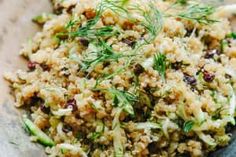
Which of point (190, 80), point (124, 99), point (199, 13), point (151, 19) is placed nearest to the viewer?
point (124, 99)

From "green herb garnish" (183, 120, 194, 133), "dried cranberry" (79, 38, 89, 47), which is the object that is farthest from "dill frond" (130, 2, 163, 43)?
"green herb garnish" (183, 120, 194, 133)

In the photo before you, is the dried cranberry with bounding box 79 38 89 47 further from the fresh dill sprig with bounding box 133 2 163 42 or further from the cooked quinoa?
the fresh dill sprig with bounding box 133 2 163 42

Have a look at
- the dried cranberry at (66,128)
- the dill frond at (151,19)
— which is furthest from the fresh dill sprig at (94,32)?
the dried cranberry at (66,128)

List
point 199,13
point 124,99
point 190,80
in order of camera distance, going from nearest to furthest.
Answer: point 124,99 → point 190,80 → point 199,13

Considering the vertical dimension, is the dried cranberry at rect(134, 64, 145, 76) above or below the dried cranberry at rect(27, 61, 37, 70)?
above

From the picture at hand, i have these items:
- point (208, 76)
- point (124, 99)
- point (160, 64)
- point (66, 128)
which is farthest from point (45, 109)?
point (208, 76)

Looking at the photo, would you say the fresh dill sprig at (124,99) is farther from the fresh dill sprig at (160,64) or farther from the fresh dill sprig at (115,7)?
the fresh dill sprig at (115,7)

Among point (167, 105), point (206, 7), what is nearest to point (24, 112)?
point (167, 105)

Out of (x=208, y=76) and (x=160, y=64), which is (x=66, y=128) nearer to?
(x=160, y=64)
